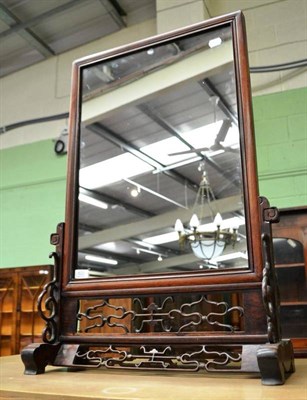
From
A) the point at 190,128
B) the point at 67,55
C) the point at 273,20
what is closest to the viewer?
the point at 190,128

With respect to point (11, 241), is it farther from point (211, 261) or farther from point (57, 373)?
point (57, 373)

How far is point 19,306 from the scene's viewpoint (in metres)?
3.52

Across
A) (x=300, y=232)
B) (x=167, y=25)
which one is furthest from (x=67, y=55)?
(x=300, y=232)

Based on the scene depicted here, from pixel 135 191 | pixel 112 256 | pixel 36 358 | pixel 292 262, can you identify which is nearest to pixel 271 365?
pixel 36 358

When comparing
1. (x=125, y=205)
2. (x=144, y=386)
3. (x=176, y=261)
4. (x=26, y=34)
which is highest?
(x=26, y=34)

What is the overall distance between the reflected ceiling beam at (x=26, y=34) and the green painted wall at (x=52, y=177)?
0.88 metres

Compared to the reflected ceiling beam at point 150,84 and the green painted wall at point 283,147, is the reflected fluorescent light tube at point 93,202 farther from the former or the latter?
the green painted wall at point 283,147

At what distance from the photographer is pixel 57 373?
3.35 feet

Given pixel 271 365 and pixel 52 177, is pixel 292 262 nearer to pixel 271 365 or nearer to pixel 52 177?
pixel 271 365

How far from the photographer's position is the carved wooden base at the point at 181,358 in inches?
31.5

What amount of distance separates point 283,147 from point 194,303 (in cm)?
194

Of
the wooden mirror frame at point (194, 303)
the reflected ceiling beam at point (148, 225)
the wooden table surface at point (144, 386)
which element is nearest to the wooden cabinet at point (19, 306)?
the reflected ceiling beam at point (148, 225)

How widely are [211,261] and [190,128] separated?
889 millimetres

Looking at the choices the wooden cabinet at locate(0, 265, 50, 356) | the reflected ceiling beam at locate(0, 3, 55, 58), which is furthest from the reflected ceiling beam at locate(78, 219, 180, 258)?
the reflected ceiling beam at locate(0, 3, 55, 58)
